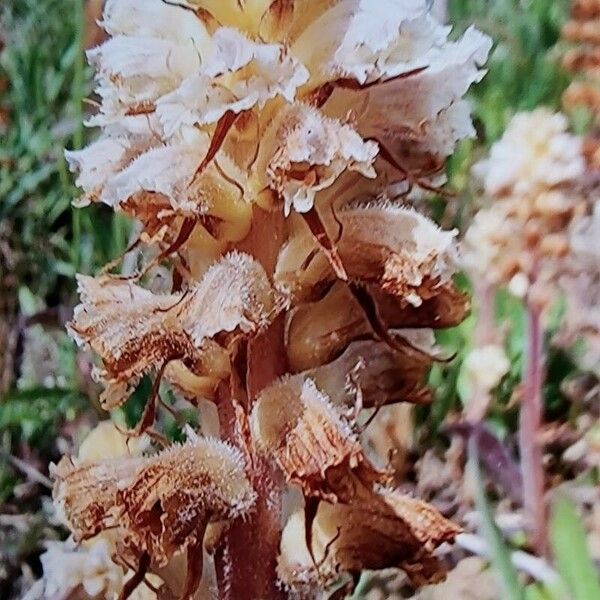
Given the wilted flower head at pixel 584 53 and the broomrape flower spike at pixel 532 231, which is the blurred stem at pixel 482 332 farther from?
the wilted flower head at pixel 584 53

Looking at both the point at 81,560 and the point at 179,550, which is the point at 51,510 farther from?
the point at 179,550

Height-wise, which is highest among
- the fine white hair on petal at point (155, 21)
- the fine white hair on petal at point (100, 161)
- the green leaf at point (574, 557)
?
the fine white hair on petal at point (155, 21)

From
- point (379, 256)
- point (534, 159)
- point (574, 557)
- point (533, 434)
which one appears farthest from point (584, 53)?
point (379, 256)

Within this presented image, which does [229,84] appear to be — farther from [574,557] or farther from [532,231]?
[532,231]

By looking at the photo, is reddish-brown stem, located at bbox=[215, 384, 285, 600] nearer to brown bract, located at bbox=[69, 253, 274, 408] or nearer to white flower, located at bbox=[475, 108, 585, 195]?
brown bract, located at bbox=[69, 253, 274, 408]

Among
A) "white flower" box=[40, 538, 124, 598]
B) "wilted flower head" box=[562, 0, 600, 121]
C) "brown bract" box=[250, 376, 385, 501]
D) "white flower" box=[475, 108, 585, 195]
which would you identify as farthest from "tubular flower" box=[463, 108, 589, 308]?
"brown bract" box=[250, 376, 385, 501]

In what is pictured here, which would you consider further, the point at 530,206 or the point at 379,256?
the point at 530,206

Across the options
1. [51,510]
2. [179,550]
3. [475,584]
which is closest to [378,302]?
[179,550]

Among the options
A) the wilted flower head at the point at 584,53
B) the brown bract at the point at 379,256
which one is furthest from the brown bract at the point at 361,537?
the wilted flower head at the point at 584,53
